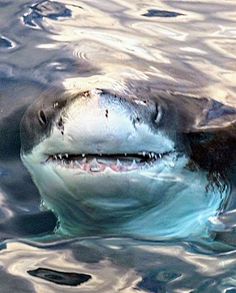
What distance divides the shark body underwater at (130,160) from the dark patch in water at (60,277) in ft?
0.66

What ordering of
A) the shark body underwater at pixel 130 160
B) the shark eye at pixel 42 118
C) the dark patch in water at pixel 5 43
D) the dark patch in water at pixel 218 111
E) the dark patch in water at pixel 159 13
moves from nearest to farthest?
the shark body underwater at pixel 130 160
the shark eye at pixel 42 118
the dark patch in water at pixel 218 111
the dark patch in water at pixel 5 43
the dark patch in water at pixel 159 13

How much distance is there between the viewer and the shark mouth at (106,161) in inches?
85.7

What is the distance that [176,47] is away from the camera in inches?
127

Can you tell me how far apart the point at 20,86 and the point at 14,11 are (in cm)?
75

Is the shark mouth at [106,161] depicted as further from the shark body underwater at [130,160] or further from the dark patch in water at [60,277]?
the dark patch in water at [60,277]

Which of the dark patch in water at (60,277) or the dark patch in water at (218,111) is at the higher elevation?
the dark patch in water at (218,111)

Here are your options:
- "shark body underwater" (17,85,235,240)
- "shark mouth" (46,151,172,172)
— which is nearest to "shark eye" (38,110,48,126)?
"shark body underwater" (17,85,235,240)

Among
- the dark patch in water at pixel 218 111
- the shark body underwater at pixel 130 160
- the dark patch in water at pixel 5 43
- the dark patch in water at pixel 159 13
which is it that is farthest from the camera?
the dark patch in water at pixel 159 13

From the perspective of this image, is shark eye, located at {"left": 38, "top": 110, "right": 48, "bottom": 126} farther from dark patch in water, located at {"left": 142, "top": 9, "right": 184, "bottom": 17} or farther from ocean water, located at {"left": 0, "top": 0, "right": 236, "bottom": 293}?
dark patch in water, located at {"left": 142, "top": 9, "right": 184, "bottom": 17}

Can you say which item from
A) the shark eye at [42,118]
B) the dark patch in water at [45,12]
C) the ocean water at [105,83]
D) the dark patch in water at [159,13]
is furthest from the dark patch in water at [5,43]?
the shark eye at [42,118]

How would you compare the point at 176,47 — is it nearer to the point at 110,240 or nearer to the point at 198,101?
the point at 198,101

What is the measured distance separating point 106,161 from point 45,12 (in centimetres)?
170

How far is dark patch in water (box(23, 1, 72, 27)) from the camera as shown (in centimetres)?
368

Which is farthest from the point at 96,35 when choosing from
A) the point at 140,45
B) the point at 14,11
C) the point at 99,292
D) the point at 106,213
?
the point at 99,292
